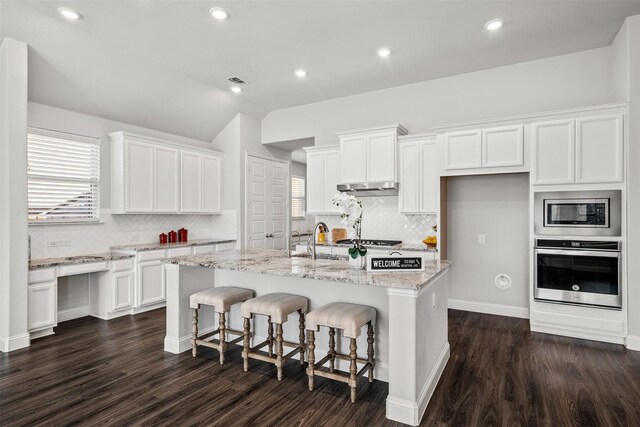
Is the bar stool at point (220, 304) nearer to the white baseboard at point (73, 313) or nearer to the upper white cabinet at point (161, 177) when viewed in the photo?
the white baseboard at point (73, 313)

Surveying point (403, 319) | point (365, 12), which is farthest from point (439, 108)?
point (403, 319)

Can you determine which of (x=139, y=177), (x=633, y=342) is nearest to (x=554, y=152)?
(x=633, y=342)

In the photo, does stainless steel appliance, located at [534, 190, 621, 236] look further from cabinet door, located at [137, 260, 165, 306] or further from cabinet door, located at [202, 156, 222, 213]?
cabinet door, located at [202, 156, 222, 213]

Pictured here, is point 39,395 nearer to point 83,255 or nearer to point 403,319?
point 83,255

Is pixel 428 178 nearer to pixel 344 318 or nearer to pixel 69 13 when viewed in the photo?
pixel 344 318

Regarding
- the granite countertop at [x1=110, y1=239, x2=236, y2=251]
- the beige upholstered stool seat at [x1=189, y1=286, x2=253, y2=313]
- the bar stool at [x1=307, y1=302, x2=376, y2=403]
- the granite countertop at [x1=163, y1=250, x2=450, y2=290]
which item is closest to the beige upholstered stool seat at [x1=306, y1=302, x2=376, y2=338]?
the bar stool at [x1=307, y1=302, x2=376, y2=403]

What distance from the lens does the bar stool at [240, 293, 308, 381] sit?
294 cm

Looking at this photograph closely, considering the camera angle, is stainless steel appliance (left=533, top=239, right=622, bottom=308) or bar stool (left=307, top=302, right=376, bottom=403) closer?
bar stool (left=307, top=302, right=376, bottom=403)

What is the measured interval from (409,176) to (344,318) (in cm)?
302

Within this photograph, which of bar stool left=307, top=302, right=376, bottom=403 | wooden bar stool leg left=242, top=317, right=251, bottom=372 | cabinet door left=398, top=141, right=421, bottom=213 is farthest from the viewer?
cabinet door left=398, top=141, right=421, bottom=213

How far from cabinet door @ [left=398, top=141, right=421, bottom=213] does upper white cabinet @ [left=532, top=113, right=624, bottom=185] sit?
144cm

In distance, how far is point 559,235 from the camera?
13.0 feet

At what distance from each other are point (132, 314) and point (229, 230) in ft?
7.02

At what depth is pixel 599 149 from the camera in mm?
3805
